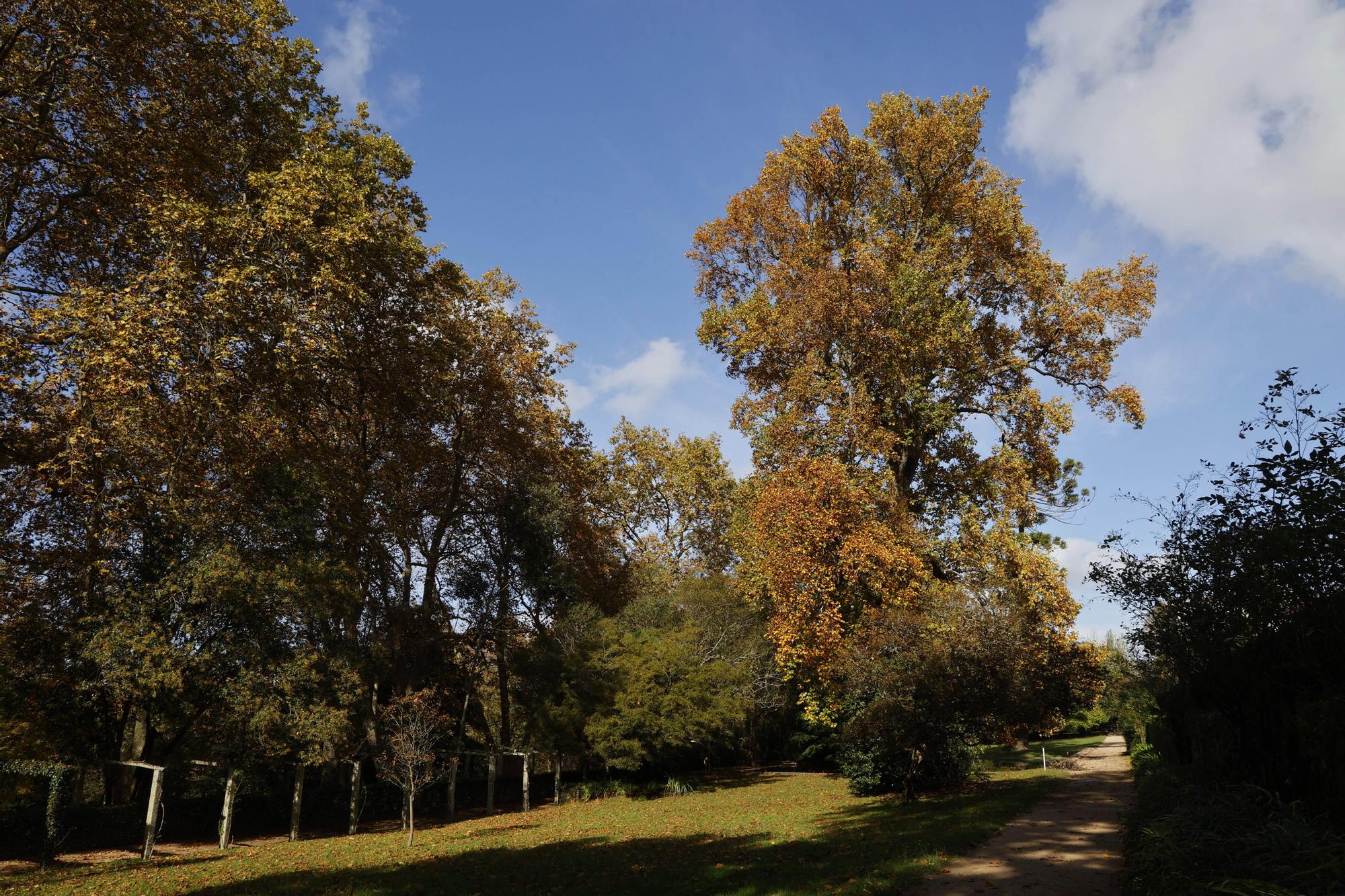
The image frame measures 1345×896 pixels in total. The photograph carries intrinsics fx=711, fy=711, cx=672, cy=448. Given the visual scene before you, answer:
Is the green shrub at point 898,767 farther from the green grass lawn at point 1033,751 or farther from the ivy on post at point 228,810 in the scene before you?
the ivy on post at point 228,810

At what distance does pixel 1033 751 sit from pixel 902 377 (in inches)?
1139

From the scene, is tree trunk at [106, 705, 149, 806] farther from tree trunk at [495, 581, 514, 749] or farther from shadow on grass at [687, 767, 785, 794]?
shadow on grass at [687, 767, 785, 794]

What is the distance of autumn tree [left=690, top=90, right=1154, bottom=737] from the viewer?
54.0 ft

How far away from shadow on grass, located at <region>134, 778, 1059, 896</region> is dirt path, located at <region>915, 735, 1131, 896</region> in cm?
42

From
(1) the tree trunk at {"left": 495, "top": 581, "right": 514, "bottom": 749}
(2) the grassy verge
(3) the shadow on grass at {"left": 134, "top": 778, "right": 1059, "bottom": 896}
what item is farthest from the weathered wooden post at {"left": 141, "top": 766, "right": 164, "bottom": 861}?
(2) the grassy verge

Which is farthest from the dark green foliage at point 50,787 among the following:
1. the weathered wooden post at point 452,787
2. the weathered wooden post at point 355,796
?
the weathered wooden post at point 452,787

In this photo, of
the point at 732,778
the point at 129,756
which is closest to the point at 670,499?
the point at 732,778

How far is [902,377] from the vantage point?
59.0ft

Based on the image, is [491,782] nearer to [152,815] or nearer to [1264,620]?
[152,815]

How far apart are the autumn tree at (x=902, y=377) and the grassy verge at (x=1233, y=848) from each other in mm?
8256

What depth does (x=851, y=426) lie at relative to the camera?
57.7ft

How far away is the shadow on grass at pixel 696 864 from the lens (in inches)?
379

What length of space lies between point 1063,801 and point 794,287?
13912 millimetres

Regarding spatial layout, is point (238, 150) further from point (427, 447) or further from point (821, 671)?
point (821, 671)
